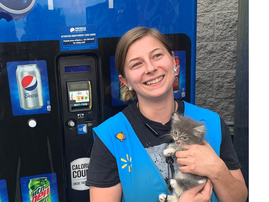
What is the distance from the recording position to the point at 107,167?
1.45 meters

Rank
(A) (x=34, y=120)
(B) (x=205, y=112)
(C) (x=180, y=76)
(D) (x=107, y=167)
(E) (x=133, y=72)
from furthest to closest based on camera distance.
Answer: (C) (x=180, y=76) → (A) (x=34, y=120) → (B) (x=205, y=112) → (E) (x=133, y=72) → (D) (x=107, y=167)

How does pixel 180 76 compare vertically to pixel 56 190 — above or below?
above

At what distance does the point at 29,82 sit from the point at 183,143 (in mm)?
1186

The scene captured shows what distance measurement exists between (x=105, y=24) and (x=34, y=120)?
91 cm

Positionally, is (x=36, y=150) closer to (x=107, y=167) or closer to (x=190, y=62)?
(x=107, y=167)

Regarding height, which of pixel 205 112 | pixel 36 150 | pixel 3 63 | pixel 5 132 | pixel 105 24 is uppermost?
pixel 105 24

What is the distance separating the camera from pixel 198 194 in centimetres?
142

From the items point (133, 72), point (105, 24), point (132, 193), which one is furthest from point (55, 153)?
point (105, 24)

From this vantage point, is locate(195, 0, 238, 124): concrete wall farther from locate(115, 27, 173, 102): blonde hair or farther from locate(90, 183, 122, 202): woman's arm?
locate(90, 183, 122, 202): woman's arm

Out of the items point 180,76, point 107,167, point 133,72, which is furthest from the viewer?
point 180,76

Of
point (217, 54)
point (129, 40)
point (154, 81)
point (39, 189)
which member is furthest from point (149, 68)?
point (217, 54)

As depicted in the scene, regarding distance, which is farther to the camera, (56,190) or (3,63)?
(56,190)

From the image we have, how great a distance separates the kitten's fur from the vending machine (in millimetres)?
694

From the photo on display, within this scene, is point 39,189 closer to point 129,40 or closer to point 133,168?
point 133,168
